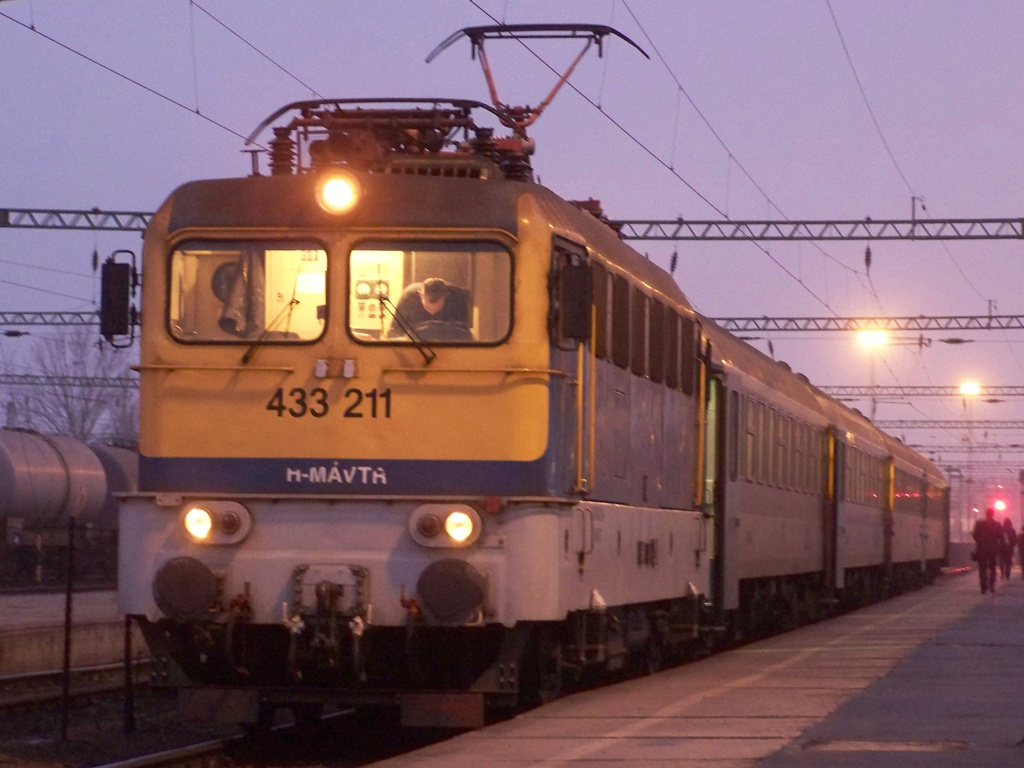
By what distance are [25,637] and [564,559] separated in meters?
8.48

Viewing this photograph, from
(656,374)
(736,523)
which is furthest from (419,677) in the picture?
(736,523)

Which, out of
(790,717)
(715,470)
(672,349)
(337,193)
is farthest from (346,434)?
(715,470)

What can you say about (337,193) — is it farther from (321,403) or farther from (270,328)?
(321,403)

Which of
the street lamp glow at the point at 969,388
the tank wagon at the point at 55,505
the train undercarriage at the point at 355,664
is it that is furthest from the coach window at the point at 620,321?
the street lamp glow at the point at 969,388

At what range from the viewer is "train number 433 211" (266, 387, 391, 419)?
33.3ft

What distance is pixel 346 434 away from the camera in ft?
33.2

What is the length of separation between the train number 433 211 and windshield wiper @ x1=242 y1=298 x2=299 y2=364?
0.88 ft

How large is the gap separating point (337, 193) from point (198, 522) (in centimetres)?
204

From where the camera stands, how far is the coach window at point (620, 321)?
11.5 meters

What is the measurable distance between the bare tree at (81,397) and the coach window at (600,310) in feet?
225

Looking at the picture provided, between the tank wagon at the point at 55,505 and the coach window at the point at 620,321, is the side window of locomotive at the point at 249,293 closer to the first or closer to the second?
the coach window at the point at 620,321

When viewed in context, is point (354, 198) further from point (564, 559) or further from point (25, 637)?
point (25, 637)

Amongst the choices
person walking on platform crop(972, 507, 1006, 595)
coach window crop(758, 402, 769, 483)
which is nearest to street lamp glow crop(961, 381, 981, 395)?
person walking on platform crop(972, 507, 1006, 595)

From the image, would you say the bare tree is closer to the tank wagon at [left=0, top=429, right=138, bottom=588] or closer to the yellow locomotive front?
the tank wagon at [left=0, top=429, right=138, bottom=588]
